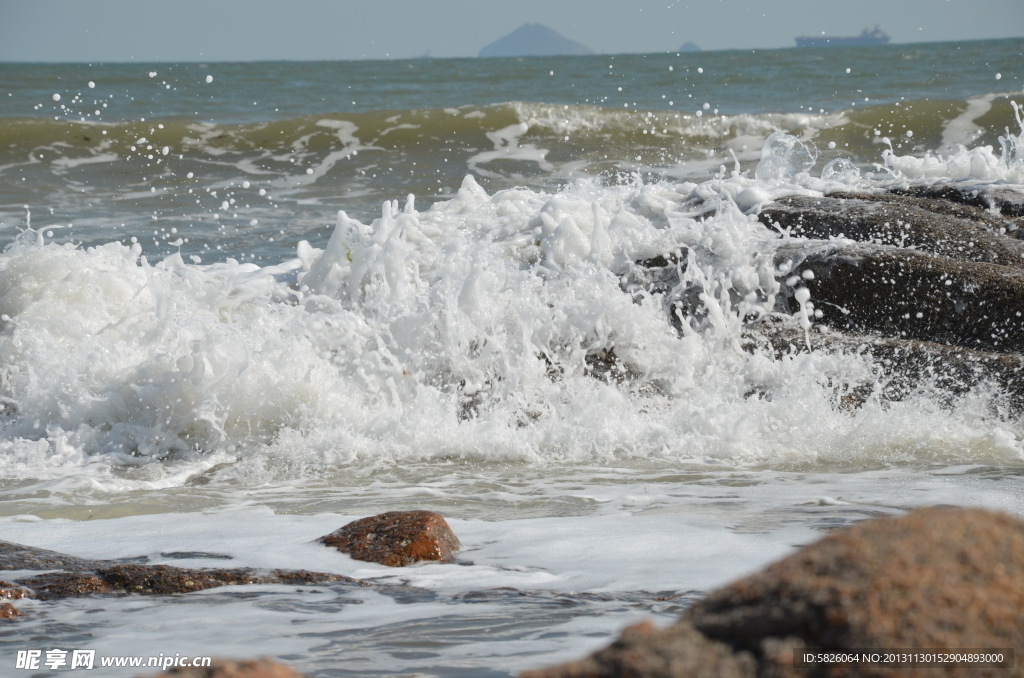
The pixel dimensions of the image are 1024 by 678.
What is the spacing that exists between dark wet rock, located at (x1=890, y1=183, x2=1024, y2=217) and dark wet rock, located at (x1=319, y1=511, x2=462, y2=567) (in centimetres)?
383

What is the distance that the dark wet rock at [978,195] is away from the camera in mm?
4848

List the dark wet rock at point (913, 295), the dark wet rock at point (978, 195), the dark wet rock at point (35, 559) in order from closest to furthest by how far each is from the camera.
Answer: the dark wet rock at point (35, 559) < the dark wet rock at point (913, 295) < the dark wet rock at point (978, 195)

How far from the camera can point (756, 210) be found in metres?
4.80

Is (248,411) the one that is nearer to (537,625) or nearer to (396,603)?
(396,603)

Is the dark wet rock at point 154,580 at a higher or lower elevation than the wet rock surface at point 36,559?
lower

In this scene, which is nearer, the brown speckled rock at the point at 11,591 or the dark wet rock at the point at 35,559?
the brown speckled rock at the point at 11,591

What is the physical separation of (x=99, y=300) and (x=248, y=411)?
132cm

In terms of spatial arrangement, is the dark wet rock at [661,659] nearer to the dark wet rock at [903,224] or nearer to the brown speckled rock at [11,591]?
the brown speckled rock at [11,591]

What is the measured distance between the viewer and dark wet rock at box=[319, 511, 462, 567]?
7.43 ft

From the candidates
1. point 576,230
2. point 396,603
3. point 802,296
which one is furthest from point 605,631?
point 576,230

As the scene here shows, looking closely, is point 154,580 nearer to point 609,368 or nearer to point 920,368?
point 609,368

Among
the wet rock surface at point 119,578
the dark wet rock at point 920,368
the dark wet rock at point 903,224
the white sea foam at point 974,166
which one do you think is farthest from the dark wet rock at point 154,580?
the white sea foam at point 974,166

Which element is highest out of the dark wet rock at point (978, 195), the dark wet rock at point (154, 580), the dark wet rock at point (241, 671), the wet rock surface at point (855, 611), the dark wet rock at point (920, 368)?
the dark wet rock at point (978, 195)

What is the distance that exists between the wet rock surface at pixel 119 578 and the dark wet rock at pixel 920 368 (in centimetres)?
244
